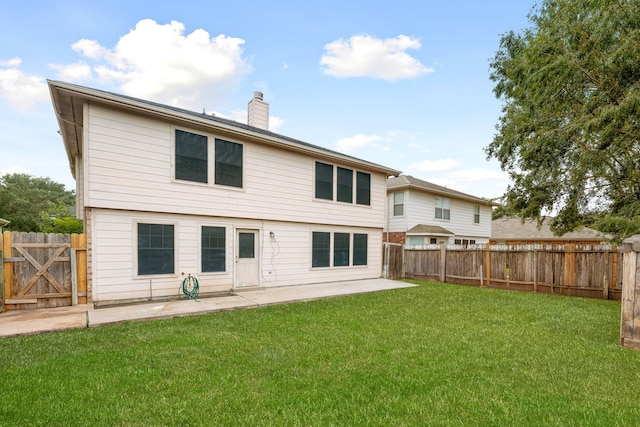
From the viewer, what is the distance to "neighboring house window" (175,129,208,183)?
26.6 feet

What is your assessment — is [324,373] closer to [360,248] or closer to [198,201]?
[198,201]

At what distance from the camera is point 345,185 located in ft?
38.5

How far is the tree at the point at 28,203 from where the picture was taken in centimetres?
2628

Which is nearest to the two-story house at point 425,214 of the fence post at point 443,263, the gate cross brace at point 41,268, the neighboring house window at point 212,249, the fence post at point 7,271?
the fence post at point 443,263

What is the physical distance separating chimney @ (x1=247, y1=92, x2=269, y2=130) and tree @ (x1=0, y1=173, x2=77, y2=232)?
65.7 ft

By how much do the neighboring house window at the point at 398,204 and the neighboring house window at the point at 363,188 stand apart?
16.7 feet

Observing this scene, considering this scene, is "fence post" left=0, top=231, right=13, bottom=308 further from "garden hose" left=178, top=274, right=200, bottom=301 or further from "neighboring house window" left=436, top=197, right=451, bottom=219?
"neighboring house window" left=436, top=197, right=451, bottom=219

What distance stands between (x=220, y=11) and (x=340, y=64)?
5.84 metres

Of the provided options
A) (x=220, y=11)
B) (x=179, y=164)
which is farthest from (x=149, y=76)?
(x=179, y=164)

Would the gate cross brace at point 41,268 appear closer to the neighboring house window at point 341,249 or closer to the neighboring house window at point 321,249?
the neighboring house window at point 321,249

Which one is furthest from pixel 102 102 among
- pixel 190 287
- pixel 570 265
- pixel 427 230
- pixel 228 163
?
pixel 427 230

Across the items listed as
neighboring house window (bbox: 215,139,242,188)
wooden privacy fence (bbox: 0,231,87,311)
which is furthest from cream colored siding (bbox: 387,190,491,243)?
wooden privacy fence (bbox: 0,231,87,311)

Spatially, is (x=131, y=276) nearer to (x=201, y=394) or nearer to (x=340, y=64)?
(x=201, y=394)

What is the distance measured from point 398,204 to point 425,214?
66.7 inches
